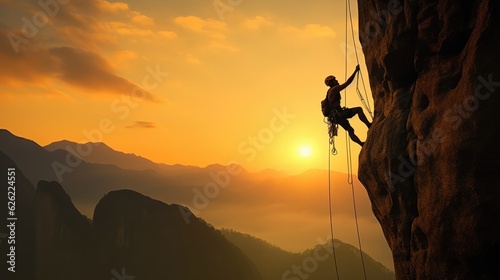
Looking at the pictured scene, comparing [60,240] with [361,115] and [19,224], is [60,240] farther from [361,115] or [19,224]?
[361,115]

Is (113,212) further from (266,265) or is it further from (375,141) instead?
(375,141)

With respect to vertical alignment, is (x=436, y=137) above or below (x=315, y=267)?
below

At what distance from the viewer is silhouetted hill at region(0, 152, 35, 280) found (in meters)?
119

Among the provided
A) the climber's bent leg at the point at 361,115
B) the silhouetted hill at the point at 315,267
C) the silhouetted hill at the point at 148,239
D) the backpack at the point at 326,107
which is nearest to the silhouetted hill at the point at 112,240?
the silhouetted hill at the point at 148,239

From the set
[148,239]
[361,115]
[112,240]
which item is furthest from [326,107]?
[112,240]

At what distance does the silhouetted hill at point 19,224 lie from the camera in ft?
390

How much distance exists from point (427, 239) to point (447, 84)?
406 cm

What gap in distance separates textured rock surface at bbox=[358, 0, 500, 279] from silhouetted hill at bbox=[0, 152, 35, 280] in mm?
133145

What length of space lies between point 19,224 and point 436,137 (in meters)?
150

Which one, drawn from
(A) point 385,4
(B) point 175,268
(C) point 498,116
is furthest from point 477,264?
(B) point 175,268

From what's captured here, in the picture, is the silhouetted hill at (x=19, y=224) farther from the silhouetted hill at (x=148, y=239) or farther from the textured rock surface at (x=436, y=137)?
the textured rock surface at (x=436, y=137)

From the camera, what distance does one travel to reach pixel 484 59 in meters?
7.89

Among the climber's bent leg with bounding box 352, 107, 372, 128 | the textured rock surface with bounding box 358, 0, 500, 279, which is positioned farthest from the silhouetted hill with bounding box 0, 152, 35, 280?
the textured rock surface with bounding box 358, 0, 500, 279

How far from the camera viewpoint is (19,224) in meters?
128
